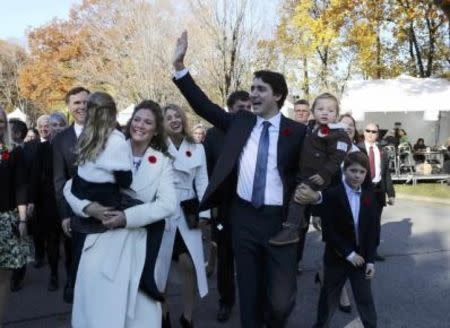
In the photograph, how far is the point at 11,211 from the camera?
416 cm

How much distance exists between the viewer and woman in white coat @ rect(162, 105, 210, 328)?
15.1 ft

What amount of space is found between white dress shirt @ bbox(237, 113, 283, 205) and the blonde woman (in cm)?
178

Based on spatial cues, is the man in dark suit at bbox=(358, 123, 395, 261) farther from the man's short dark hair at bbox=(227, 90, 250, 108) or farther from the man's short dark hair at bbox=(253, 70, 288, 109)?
the man's short dark hair at bbox=(253, 70, 288, 109)

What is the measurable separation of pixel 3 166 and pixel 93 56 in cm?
2920

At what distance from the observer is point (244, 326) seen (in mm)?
3814

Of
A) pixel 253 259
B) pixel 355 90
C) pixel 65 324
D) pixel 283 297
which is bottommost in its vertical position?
pixel 65 324

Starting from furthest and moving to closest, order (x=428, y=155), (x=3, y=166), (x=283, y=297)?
(x=428, y=155)
(x=3, y=166)
(x=283, y=297)

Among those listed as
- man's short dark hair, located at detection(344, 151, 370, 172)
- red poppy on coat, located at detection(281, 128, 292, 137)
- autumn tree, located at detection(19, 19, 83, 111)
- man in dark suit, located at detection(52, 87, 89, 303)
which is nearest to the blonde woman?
man in dark suit, located at detection(52, 87, 89, 303)

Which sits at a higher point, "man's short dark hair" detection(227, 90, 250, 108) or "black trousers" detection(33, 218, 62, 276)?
"man's short dark hair" detection(227, 90, 250, 108)

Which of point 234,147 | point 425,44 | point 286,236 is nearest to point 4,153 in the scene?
point 234,147

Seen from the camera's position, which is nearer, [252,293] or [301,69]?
[252,293]

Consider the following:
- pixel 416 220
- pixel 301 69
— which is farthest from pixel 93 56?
pixel 416 220

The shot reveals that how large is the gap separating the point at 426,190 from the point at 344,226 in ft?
38.7

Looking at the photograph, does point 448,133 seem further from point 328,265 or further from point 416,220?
point 328,265
